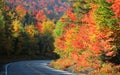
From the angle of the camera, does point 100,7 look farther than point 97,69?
No

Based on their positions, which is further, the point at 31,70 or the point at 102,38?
the point at 31,70

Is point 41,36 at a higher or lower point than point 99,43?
lower

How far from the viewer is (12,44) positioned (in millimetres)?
102188

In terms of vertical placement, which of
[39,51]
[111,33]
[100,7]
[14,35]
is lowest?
[39,51]

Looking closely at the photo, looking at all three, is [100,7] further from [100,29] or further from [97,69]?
[97,69]

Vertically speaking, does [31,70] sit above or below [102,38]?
below

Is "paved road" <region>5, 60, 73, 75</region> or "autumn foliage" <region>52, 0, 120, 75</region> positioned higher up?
"autumn foliage" <region>52, 0, 120, 75</region>

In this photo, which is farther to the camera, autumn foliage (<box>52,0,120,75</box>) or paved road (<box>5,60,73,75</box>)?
paved road (<box>5,60,73,75</box>)

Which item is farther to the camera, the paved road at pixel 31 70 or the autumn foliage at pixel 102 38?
the paved road at pixel 31 70

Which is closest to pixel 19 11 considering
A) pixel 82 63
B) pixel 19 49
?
pixel 19 49

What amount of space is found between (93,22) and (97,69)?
530 cm

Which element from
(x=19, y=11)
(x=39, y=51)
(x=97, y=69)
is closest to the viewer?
(x=97, y=69)

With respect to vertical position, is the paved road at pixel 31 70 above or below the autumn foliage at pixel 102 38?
below

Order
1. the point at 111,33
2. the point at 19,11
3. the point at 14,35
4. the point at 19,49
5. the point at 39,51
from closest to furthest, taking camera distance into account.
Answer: the point at 111,33 → the point at 14,35 → the point at 19,49 → the point at 39,51 → the point at 19,11
